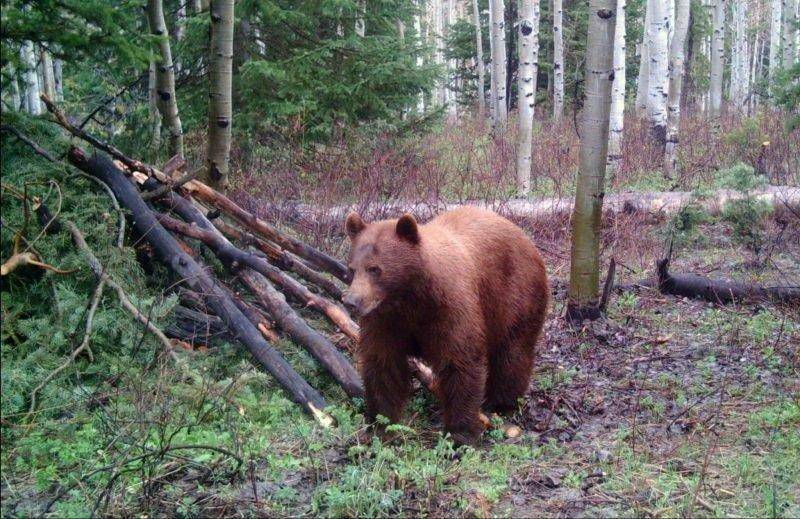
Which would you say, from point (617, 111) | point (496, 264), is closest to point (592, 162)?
point (496, 264)

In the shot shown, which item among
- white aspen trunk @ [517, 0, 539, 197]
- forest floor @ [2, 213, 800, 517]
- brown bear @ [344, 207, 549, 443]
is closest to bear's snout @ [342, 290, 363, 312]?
brown bear @ [344, 207, 549, 443]

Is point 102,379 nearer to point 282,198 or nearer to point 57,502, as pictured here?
point 57,502

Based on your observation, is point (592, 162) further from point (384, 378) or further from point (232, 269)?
point (232, 269)

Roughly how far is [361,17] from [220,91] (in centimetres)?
670

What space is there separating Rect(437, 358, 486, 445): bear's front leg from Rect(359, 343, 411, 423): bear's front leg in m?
0.27

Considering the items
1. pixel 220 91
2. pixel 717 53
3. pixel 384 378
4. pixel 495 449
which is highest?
pixel 717 53

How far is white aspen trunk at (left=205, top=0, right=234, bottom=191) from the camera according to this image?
25.2 feet

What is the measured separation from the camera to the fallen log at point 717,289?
7738 millimetres

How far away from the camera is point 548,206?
1108cm

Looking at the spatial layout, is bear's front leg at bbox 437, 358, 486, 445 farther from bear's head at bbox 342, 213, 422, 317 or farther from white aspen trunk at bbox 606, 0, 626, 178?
white aspen trunk at bbox 606, 0, 626, 178

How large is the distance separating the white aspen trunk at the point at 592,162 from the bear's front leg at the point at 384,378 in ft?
9.60

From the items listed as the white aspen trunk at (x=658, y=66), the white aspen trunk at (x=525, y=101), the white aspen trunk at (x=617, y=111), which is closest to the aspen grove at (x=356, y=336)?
the white aspen trunk at (x=525, y=101)

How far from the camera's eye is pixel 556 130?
66.7 ft

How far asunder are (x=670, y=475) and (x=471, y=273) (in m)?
1.85
